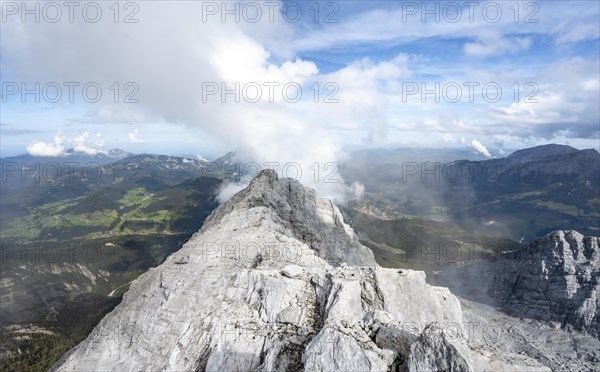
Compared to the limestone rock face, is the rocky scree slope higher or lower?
higher

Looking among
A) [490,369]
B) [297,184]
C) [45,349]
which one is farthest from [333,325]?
[45,349]

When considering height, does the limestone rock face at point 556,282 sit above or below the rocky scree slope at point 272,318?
below

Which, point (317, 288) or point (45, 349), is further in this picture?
point (45, 349)

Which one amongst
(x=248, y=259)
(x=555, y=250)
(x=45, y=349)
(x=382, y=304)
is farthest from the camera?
(x=45, y=349)

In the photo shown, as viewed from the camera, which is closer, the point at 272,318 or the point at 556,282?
the point at 272,318

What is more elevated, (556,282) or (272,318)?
(272,318)

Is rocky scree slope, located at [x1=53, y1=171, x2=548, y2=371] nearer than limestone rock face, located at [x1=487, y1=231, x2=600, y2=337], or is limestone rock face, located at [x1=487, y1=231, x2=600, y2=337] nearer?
rocky scree slope, located at [x1=53, y1=171, x2=548, y2=371]

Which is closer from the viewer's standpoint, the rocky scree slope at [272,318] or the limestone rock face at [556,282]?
the rocky scree slope at [272,318]

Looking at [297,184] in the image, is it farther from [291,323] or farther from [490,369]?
[490,369]
